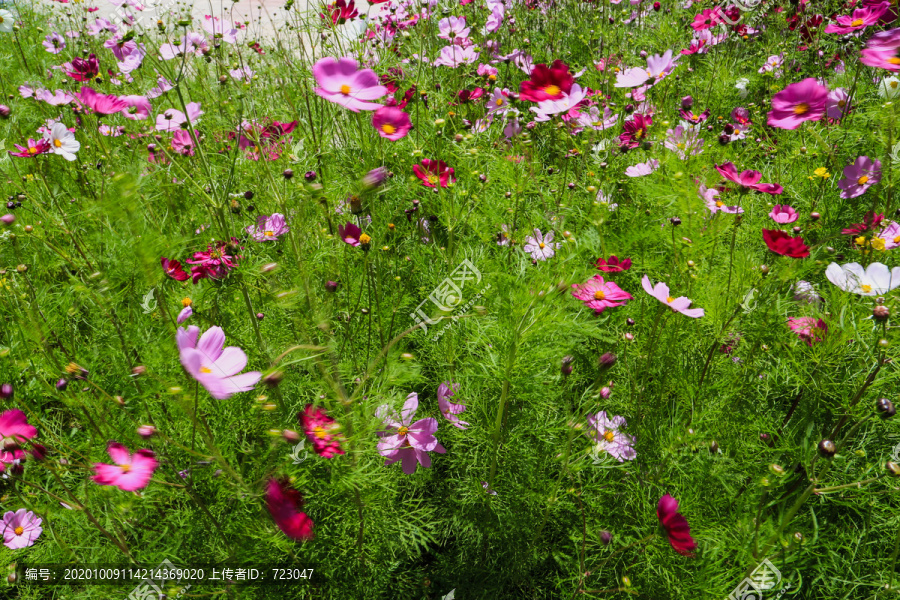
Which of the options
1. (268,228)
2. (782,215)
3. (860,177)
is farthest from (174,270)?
(860,177)

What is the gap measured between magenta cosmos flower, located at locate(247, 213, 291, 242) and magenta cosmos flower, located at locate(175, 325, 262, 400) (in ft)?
1.61

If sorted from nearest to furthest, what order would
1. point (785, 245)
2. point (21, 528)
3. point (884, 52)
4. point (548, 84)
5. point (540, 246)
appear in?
point (884, 52) < point (785, 245) < point (21, 528) < point (548, 84) < point (540, 246)

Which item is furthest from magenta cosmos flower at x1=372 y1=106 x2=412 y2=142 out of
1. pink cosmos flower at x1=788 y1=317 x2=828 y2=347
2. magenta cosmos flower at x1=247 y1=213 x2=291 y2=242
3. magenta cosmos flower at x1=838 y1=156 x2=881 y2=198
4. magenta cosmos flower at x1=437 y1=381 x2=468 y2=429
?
magenta cosmos flower at x1=838 y1=156 x2=881 y2=198

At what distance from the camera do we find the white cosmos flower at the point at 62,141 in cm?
160

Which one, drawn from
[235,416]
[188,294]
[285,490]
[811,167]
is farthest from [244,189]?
[811,167]

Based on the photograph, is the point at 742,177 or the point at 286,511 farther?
the point at 742,177

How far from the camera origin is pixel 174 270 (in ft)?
3.38

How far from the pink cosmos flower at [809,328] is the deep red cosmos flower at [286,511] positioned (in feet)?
3.22

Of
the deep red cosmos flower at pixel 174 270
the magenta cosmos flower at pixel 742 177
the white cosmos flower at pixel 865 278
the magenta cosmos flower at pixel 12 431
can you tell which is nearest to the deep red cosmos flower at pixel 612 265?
the magenta cosmos flower at pixel 742 177

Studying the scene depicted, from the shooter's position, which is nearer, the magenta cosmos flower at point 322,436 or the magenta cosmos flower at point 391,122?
the magenta cosmos flower at point 322,436

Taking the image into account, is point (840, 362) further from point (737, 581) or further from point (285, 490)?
point (285, 490)

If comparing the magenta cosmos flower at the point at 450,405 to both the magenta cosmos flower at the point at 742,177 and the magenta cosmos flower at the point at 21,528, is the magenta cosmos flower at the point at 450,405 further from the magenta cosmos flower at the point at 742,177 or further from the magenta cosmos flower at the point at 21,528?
the magenta cosmos flower at the point at 21,528

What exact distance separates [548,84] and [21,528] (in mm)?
1461

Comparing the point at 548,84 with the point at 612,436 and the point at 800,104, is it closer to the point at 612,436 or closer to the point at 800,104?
the point at 800,104
